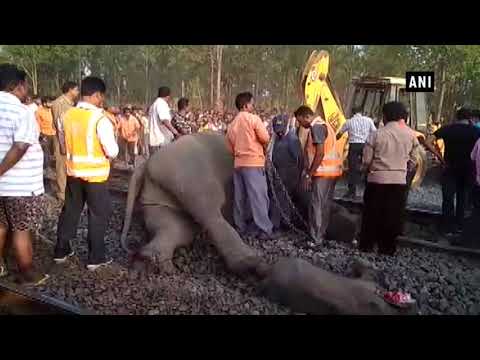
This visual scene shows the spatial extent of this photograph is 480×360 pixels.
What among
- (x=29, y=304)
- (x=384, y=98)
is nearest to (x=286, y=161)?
(x=29, y=304)

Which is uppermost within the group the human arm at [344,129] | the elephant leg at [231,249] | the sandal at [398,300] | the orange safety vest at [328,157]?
the human arm at [344,129]

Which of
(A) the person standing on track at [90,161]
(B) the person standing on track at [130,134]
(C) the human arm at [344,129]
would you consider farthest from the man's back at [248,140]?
(B) the person standing on track at [130,134]

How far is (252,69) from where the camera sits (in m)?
29.9

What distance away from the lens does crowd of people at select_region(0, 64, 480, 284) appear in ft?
15.5

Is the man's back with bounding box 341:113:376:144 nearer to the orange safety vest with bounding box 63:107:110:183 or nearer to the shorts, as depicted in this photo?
the orange safety vest with bounding box 63:107:110:183

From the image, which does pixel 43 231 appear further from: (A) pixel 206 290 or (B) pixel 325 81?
(B) pixel 325 81

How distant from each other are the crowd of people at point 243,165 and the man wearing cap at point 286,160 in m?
0.01

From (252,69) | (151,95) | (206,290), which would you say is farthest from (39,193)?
(151,95)

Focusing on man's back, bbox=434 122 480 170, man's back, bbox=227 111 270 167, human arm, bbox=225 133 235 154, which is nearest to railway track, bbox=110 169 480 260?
man's back, bbox=434 122 480 170

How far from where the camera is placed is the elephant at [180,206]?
5.12 metres

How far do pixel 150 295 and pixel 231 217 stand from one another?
215 cm

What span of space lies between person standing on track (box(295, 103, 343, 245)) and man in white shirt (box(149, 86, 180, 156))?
2370mm

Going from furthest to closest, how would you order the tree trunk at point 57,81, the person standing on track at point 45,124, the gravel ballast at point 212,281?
the tree trunk at point 57,81, the person standing on track at point 45,124, the gravel ballast at point 212,281

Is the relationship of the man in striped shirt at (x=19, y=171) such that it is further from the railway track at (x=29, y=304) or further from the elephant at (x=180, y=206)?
the elephant at (x=180, y=206)
